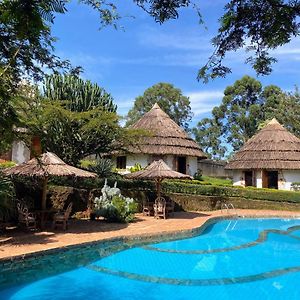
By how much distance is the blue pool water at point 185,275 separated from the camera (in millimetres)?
7547

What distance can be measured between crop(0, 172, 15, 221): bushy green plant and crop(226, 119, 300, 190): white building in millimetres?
22395

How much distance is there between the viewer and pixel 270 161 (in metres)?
29.9

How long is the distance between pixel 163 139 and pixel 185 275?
20.5m

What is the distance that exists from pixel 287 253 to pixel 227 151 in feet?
141

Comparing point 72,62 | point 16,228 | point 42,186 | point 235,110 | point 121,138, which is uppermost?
point 235,110

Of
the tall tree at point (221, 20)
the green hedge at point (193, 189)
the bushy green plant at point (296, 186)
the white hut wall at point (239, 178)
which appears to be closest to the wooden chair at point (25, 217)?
the green hedge at point (193, 189)

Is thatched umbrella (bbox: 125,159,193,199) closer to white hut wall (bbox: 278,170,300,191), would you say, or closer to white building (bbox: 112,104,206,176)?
white building (bbox: 112,104,206,176)

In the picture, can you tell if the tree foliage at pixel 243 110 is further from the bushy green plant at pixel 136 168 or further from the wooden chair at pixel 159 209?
the wooden chair at pixel 159 209

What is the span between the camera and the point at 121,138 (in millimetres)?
21156

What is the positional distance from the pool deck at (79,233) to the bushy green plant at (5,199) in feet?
1.89

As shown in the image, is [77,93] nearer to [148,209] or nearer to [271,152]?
[148,209]

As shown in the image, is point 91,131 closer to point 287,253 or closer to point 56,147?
point 56,147

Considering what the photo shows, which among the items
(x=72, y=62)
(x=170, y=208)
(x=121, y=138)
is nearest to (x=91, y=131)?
(x=121, y=138)

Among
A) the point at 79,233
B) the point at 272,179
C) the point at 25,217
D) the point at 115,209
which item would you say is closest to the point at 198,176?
the point at 272,179
